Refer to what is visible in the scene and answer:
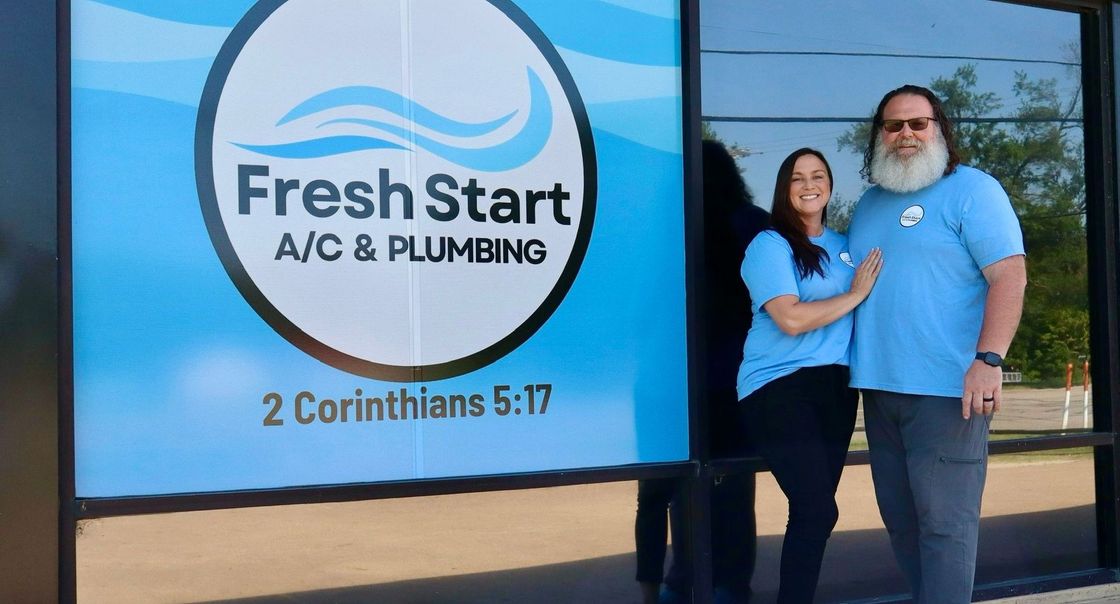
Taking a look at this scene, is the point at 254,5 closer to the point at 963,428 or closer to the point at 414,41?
the point at 414,41

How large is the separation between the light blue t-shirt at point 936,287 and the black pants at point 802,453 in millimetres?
172

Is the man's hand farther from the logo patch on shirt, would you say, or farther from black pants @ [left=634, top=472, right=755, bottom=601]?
black pants @ [left=634, top=472, right=755, bottom=601]

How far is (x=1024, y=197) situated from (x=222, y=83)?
3.33 m

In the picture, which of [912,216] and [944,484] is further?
[912,216]

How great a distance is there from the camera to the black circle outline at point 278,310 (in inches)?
123

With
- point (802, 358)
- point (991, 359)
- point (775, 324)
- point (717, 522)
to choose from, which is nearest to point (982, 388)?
point (991, 359)

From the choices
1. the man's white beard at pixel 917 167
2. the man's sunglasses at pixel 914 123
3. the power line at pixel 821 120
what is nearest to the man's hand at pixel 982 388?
the man's white beard at pixel 917 167

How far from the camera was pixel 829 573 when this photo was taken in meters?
4.04

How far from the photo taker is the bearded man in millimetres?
3174

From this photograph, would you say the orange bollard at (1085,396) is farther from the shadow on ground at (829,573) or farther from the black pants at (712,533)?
the black pants at (712,533)

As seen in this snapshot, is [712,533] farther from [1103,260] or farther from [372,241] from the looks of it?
[1103,260]

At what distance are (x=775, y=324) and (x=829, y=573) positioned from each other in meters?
1.23

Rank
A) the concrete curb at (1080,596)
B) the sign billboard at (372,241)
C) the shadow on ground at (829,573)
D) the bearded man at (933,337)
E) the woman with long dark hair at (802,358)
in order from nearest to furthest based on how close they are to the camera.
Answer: the sign billboard at (372,241) < the bearded man at (933,337) < the woman with long dark hair at (802,358) < the shadow on ground at (829,573) < the concrete curb at (1080,596)

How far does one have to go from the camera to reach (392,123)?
3359 millimetres
